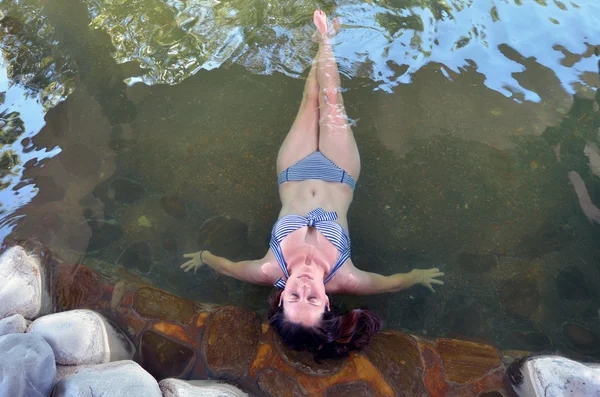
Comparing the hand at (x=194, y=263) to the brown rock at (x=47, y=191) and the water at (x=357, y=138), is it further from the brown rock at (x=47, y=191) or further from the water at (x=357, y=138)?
the brown rock at (x=47, y=191)

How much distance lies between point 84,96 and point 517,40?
16.4 ft

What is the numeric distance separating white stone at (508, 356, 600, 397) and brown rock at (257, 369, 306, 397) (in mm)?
1577

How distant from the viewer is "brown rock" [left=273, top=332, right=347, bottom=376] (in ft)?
9.59

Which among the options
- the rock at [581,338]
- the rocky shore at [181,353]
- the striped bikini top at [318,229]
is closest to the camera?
the rocky shore at [181,353]

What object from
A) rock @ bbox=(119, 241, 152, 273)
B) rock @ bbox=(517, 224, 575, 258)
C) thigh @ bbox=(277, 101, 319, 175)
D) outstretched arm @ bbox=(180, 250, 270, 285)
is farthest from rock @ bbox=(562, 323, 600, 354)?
rock @ bbox=(119, 241, 152, 273)

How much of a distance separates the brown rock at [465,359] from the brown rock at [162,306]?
6.72 feet

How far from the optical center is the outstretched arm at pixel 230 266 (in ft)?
10.2

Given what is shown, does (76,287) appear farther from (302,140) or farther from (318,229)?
(302,140)

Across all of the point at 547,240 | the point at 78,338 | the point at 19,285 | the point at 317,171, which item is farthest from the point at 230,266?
the point at 547,240

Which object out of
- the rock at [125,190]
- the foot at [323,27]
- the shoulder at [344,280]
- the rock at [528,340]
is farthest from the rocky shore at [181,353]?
the foot at [323,27]

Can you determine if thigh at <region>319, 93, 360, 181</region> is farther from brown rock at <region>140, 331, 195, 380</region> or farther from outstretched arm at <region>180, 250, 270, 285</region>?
brown rock at <region>140, 331, 195, 380</region>

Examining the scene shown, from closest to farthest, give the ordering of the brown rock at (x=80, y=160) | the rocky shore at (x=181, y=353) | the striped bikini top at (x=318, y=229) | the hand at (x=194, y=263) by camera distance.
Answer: the rocky shore at (x=181, y=353) → the striped bikini top at (x=318, y=229) → the hand at (x=194, y=263) → the brown rock at (x=80, y=160)

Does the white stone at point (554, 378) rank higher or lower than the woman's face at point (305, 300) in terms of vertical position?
lower

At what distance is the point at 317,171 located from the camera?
3348mm
